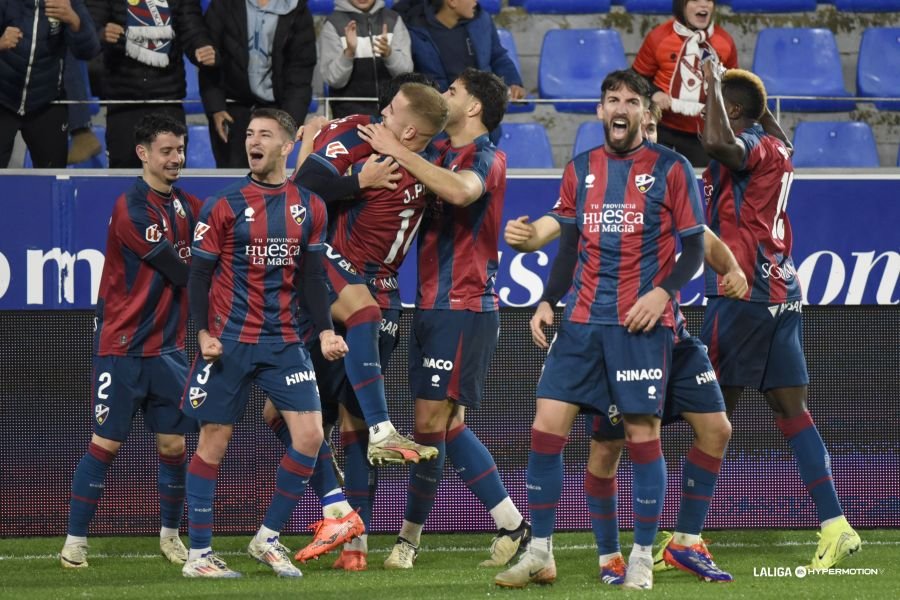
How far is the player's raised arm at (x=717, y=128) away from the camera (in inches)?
239

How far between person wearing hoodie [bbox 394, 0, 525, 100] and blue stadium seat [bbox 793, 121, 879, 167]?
300 centimetres

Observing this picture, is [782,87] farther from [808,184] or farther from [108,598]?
[108,598]

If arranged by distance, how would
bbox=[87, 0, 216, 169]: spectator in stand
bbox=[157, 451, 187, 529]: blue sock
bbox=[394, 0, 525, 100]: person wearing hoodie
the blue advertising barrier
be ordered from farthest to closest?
bbox=[394, 0, 525, 100]: person wearing hoodie < bbox=[87, 0, 216, 169]: spectator in stand < the blue advertising barrier < bbox=[157, 451, 187, 529]: blue sock

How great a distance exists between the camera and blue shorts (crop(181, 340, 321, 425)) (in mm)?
5820

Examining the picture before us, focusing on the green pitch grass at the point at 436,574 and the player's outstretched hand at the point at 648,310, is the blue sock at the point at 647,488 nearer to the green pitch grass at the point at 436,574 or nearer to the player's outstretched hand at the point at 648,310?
the green pitch grass at the point at 436,574

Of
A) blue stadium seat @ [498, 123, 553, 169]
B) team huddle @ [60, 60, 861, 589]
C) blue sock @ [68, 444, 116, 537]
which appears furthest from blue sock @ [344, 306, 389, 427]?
blue stadium seat @ [498, 123, 553, 169]

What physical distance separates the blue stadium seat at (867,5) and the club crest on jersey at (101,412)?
7.99 meters

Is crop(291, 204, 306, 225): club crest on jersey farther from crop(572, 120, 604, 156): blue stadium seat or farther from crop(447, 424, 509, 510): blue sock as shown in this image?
crop(572, 120, 604, 156): blue stadium seat

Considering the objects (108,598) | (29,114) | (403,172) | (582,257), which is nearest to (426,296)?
(403,172)

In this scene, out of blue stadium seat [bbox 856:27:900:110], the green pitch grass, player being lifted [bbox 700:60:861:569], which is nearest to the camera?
the green pitch grass

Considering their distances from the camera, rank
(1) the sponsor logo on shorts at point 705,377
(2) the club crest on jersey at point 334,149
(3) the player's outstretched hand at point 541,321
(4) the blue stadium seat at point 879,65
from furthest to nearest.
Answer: (4) the blue stadium seat at point 879,65
(2) the club crest on jersey at point 334,149
(1) the sponsor logo on shorts at point 705,377
(3) the player's outstretched hand at point 541,321

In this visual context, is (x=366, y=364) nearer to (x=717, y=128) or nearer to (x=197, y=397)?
(x=197, y=397)

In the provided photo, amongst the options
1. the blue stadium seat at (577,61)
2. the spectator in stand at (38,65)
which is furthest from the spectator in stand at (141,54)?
the blue stadium seat at (577,61)

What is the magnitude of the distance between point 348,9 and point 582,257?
4.00 metres
